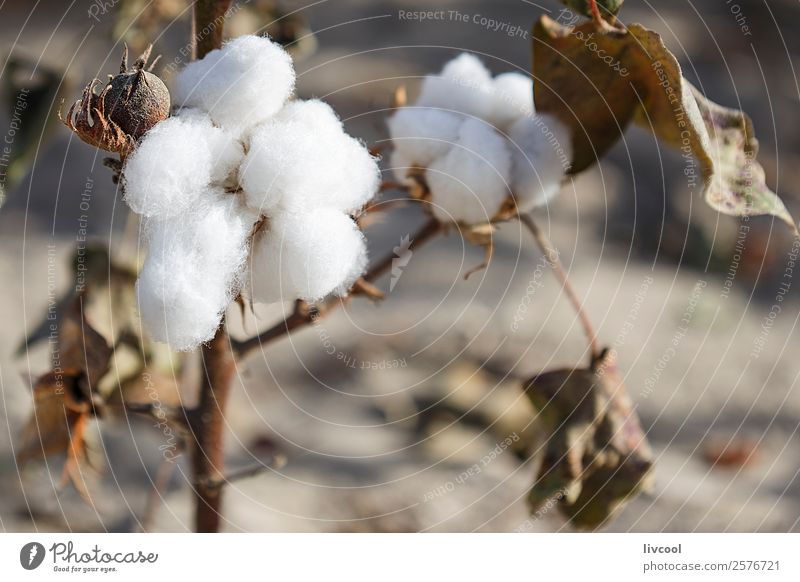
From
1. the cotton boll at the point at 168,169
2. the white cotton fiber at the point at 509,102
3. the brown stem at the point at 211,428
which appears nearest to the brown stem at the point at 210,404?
the brown stem at the point at 211,428

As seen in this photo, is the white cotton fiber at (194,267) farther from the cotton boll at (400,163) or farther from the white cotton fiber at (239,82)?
the cotton boll at (400,163)

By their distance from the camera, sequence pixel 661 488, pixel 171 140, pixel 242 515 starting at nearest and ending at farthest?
1. pixel 171 140
2. pixel 242 515
3. pixel 661 488

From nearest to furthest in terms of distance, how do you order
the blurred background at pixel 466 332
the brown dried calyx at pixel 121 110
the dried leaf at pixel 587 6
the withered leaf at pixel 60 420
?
the brown dried calyx at pixel 121 110
the dried leaf at pixel 587 6
the withered leaf at pixel 60 420
the blurred background at pixel 466 332

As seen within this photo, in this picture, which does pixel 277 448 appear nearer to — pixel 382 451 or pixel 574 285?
pixel 382 451

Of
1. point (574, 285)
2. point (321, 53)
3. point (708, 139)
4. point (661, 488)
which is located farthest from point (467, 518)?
point (321, 53)

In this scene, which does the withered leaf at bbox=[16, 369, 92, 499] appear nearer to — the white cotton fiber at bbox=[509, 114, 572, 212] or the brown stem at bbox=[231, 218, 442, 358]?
the brown stem at bbox=[231, 218, 442, 358]

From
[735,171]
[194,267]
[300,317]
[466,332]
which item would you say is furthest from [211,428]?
[466,332]
